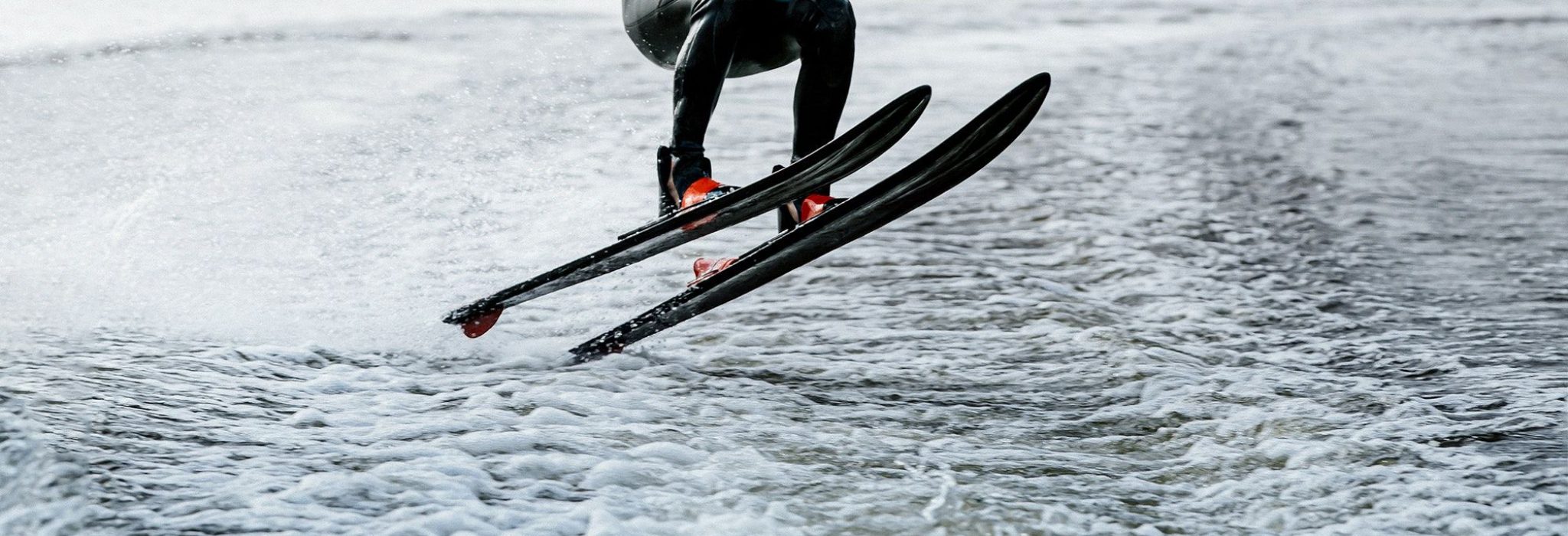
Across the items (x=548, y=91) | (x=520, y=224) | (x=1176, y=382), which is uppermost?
(x=548, y=91)

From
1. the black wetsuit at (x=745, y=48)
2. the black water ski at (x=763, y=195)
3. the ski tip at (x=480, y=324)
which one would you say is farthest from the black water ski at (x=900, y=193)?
the ski tip at (x=480, y=324)

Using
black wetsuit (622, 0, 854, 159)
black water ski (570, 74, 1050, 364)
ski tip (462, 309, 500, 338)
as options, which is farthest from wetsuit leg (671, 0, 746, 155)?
ski tip (462, 309, 500, 338)

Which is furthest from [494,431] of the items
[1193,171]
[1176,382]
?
[1193,171]

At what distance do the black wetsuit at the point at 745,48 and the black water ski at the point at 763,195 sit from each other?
0.14 m

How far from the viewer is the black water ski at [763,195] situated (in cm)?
333

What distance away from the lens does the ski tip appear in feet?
12.0

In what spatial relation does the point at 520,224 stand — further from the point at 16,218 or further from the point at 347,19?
the point at 347,19

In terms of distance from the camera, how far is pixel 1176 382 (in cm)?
354

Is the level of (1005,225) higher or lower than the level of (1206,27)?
lower

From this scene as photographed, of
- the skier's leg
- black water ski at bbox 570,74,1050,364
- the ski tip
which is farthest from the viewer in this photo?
the ski tip

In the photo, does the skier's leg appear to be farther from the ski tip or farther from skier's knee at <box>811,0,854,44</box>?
the ski tip

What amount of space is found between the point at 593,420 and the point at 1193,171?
476cm

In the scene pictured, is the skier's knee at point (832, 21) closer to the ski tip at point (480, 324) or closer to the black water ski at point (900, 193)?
the black water ski at point (900, 193)

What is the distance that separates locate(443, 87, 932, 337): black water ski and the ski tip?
0.14 meters
